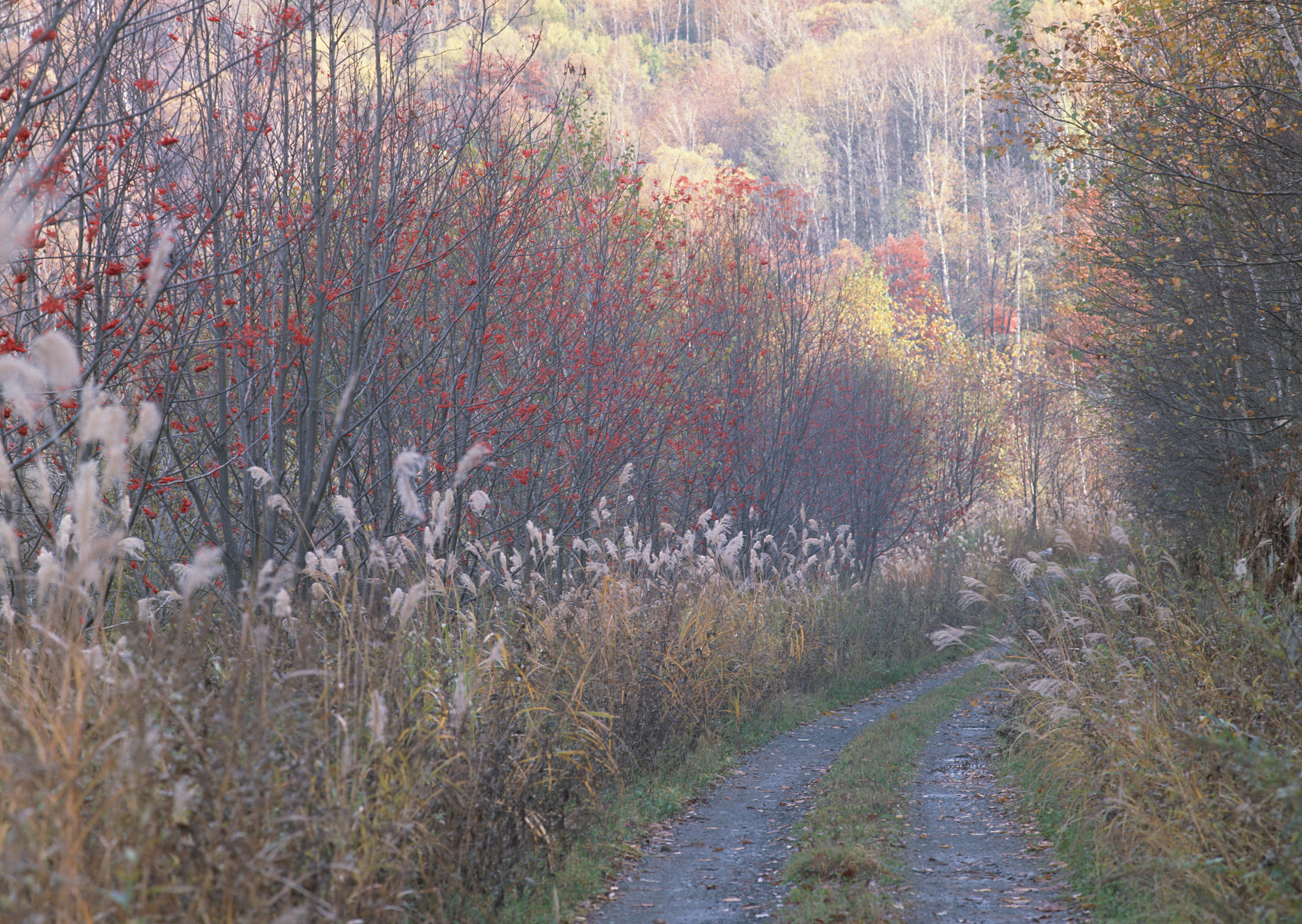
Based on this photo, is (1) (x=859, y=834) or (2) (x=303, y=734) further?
(1) (x=859, y=834)

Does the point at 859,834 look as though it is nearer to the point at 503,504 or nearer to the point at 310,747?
the point at 310,747

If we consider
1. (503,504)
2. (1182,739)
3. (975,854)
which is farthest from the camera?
(503,504)

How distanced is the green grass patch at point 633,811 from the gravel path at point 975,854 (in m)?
1.71

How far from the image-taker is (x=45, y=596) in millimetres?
5949

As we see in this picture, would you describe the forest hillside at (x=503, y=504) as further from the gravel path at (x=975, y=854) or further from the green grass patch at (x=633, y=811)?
the gravel path at (x=975, y=854)

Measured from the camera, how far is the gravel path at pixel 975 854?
5.31 meters

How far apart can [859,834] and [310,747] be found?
4007mm

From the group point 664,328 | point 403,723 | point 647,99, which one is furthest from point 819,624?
point 647,99

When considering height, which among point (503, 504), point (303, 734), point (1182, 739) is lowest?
point (1182, 739)

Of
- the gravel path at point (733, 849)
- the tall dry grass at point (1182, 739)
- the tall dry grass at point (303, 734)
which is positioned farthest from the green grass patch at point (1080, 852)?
the tall dry grass at point (303, 734)

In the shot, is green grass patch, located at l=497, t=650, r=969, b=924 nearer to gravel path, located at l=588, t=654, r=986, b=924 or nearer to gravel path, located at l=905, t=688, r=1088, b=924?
gravel path, located at l=588, t=654, r=986, b=924

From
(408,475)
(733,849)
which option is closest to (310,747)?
(408,475)

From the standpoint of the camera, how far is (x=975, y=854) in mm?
6465

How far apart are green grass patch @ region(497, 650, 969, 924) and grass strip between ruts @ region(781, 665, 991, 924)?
1.00 m
